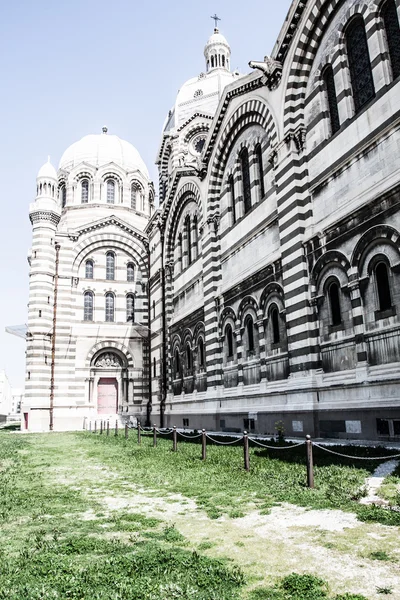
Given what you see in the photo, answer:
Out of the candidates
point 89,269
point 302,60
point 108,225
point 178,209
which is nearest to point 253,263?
point 302,60

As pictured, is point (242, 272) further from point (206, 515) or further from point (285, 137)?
point (206, 515)

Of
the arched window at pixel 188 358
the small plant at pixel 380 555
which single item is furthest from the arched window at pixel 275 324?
the small plant at pixel 380 555

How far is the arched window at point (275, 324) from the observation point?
20.0m

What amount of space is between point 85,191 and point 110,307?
12.1 metres

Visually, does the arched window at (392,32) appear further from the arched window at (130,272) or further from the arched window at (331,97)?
the arched window at (130,272)

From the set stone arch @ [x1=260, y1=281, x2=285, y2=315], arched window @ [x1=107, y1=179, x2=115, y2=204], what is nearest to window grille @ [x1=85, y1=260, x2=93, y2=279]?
arched window @ [x1=107, y1=179, x2=115, y2=204]

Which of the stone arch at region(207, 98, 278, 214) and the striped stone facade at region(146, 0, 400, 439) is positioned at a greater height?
the stone arch at region(207, 98, 278, 214)

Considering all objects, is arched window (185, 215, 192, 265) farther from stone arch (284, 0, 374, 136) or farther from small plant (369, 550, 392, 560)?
small plant (369, 550, 392, 560)

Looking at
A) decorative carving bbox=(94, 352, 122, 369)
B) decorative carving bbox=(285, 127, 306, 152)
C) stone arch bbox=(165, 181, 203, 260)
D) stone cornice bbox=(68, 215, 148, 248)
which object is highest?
stone cornice bbox=(68, 215, 148, 248)

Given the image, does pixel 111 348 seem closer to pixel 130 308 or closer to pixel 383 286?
pixel 130 308

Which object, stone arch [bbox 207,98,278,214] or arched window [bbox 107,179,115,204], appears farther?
arched window [bbox 107,179,115,204]

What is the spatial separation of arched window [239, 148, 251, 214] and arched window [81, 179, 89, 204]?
2400 cm

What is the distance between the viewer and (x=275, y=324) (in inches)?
793

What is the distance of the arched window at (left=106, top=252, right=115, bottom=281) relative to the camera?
41.4m
